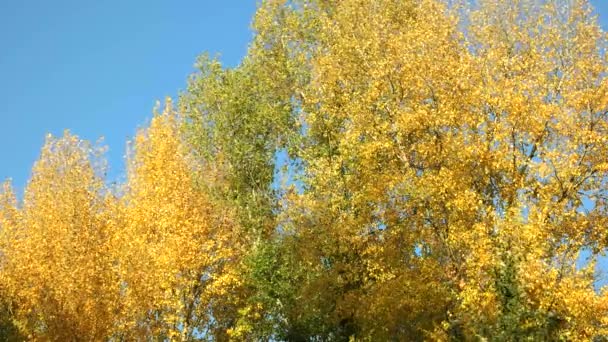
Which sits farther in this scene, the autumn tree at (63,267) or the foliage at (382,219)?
the autumn tree at (63,267)

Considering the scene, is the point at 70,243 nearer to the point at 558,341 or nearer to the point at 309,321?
the point at 309,321

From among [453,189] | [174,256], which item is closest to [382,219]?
[453,189]

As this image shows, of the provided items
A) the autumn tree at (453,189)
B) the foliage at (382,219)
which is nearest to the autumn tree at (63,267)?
the foliage at (382,219)

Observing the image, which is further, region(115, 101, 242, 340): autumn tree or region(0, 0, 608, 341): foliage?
region(115, 101, 242, 340): autumn tree

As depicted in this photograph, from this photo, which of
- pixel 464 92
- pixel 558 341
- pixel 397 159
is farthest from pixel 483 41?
pixel 558 341

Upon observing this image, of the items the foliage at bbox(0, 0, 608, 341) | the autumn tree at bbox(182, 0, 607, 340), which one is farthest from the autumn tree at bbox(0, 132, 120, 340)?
the autumn tree at bbox(182, 0, 607, 340)

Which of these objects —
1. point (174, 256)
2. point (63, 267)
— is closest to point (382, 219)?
point (174, 256)

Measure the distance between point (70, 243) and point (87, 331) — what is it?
346 centimetres

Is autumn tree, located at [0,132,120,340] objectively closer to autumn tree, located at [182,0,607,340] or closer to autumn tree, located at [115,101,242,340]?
autumn tree, located at [115,101,242,340]

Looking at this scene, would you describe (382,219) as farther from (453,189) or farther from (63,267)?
(63,267)

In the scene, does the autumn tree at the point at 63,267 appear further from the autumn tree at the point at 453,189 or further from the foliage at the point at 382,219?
the autumn tree at the point at 453,189

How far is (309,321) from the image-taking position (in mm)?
28328

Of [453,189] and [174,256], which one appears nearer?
[453,189]

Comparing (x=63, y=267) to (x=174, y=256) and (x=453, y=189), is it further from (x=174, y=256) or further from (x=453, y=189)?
(x=453, y=189)
